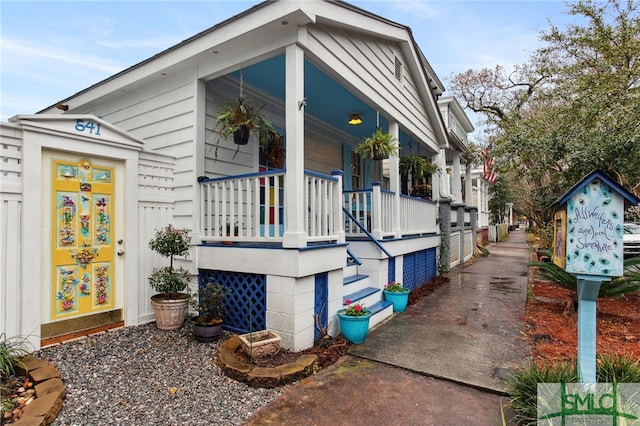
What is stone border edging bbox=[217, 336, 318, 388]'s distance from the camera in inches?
115

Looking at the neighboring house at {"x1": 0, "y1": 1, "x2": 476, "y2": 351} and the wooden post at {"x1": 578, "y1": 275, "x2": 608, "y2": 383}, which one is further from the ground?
the neighboring house at {"x1": 0, "y1": 1, "x2": 476, "y2": 351}

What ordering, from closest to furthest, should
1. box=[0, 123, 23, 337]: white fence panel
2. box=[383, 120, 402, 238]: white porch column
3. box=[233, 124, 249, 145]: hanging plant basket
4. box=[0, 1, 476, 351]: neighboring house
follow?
box=[0, 123, 23, 337]: white fence panel → box=[0, 1, 476, 351]: neighboring house → box=[233, 124, 249, 145]: hanging plant basket → box=[383, 120, 402, 238]: white porch column

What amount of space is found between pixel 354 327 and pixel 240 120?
2.89 metres

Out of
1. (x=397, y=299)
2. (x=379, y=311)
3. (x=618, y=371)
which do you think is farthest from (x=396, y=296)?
(x=618, y=371)

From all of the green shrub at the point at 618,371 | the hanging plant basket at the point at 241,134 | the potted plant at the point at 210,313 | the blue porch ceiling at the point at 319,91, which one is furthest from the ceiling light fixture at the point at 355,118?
the green shrub at the point at 618,371

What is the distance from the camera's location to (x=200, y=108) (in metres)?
4.44

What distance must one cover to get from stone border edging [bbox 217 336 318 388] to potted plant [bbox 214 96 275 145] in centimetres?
259

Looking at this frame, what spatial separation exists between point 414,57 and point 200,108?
463cm

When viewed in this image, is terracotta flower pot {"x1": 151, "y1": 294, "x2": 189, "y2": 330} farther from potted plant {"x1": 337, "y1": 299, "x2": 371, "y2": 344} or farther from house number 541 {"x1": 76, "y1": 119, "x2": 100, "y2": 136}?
house number 541 {"x1": 76, "y1": 119, "x2": 100, "y2": 136}

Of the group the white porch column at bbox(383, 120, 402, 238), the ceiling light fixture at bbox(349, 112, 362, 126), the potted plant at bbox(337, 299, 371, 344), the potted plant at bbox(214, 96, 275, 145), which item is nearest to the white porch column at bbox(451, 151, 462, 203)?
the white porch column at bbox(383, 120, 402, 238)

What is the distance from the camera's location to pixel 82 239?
148 inches

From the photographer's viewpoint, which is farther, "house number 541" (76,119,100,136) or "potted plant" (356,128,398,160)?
"potted plant" (356,128,398,160)

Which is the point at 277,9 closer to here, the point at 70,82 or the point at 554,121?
the point at 70,82

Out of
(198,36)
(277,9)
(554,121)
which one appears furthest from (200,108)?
(554,121)
